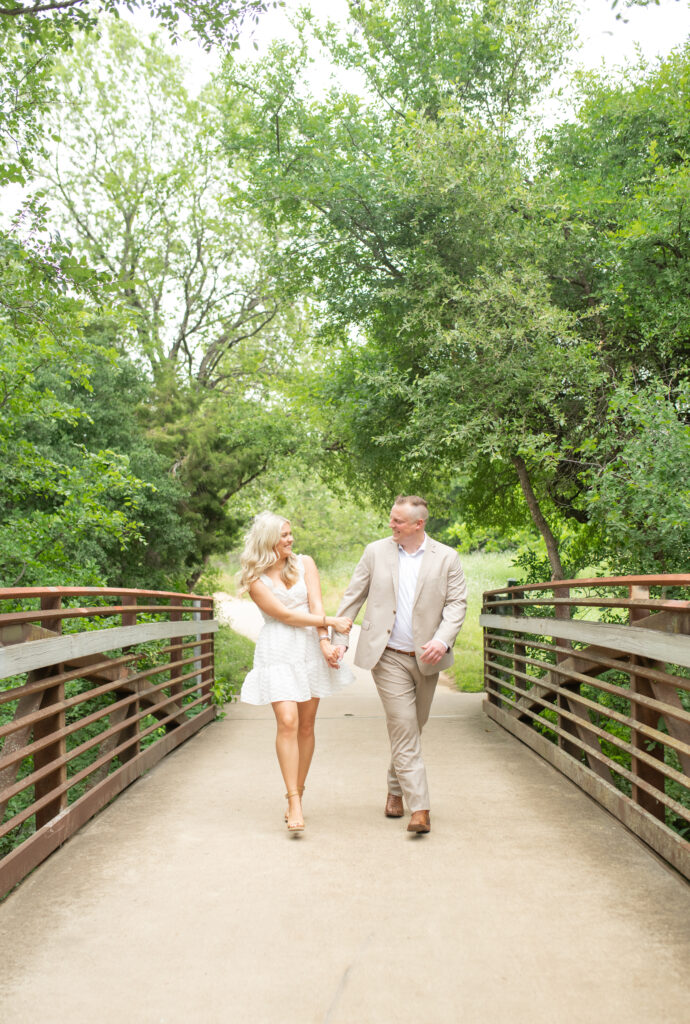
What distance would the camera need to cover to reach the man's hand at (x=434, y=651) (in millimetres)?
5430

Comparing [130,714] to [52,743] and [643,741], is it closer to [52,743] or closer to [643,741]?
[52,743]

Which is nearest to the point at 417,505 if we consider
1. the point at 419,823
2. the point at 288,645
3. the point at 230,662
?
the point at 288,645

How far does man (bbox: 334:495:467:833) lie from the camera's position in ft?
18.5

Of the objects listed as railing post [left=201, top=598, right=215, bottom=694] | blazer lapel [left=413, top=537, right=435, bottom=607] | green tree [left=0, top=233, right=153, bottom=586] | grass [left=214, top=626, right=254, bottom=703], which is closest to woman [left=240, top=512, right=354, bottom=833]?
blazer lapel [left=413, top=537, right=435, bottom=607]

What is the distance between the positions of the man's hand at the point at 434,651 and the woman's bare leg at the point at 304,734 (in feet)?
2.46

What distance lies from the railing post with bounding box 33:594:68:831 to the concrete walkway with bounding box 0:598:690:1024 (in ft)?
0.78

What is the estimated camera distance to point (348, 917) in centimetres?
406

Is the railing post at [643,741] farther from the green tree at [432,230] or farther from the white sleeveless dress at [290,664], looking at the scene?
the green tree at [432,230]

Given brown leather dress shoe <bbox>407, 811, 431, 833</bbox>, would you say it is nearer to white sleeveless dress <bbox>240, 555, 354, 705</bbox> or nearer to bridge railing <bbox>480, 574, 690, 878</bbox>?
white sleeveless dress <bbox>240, 555, 354, 705</bbox>

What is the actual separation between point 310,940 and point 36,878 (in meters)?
1.55

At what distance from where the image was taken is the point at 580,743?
643cm

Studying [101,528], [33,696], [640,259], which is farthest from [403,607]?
[101,528]

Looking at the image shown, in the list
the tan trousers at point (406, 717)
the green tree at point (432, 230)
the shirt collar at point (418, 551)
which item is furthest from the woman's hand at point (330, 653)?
the green tree at point (432, 230)

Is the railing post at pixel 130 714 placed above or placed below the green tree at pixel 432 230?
below
